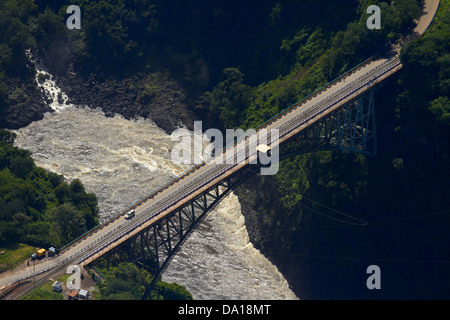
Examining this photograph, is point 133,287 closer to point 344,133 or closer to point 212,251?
point 212,251

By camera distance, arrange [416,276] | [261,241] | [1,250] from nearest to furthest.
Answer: [1,250] < [416,276] < [261,241]

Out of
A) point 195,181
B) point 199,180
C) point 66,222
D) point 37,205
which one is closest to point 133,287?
point 66,222

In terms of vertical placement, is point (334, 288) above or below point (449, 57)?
below

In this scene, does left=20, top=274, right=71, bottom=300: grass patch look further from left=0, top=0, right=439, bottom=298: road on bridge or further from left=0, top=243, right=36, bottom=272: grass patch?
left=0, top=243, right=36, bottom=272: grass patch

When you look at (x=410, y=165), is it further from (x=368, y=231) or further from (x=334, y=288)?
(x=334, y=288)

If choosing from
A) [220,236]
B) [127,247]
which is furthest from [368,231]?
[127,247]

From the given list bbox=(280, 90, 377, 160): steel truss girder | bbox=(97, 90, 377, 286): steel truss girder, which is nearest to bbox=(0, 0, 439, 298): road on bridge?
bbox=(97, 90, 377, 286): steel truss girder
